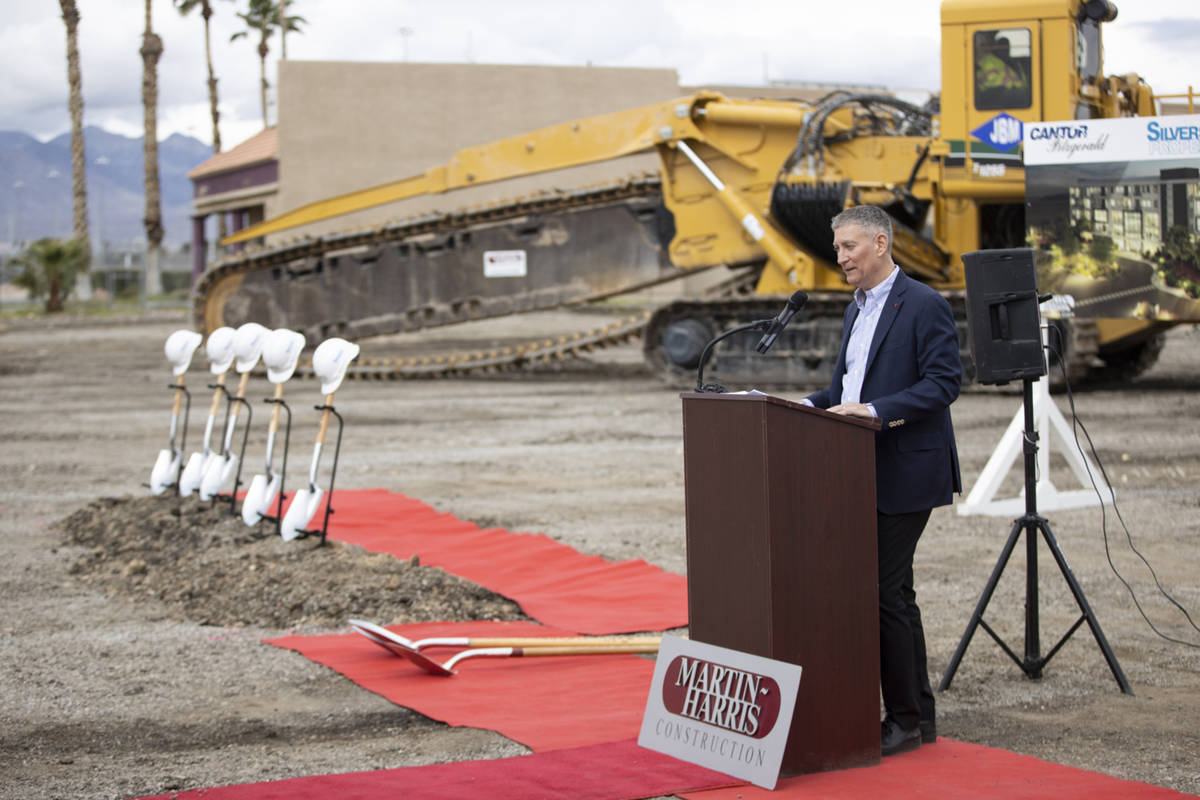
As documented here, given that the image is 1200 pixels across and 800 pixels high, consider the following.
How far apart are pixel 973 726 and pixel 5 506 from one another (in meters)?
8.05

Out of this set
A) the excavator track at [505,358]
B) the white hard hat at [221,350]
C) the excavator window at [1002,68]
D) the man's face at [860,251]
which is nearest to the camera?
the man's face at [860,251]

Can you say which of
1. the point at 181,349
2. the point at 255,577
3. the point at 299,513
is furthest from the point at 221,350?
the point at 255,577

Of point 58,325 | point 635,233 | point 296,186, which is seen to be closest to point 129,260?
point 296,186

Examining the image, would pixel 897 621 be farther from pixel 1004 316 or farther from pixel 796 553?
pixel 1004 316

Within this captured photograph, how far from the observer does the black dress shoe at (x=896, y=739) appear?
4633 mm

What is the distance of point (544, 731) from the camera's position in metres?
5.02

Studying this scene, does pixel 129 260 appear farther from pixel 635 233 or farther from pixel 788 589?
pixel 788 589

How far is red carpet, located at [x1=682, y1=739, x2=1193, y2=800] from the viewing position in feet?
13.7

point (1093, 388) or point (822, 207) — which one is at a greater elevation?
point (822, 207)

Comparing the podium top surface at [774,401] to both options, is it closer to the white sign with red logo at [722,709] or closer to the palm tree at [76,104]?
the white sign with red logo at [722,709]

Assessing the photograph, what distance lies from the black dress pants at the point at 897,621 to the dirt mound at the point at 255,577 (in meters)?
2.83

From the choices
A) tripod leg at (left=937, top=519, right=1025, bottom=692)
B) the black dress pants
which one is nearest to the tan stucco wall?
tripod leg at (left=937, top=519, right=1025, bottom=692)

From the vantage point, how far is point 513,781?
14.2 ft

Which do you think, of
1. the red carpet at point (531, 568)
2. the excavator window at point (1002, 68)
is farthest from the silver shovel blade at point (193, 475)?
the excavator window at point (1002, 68)
